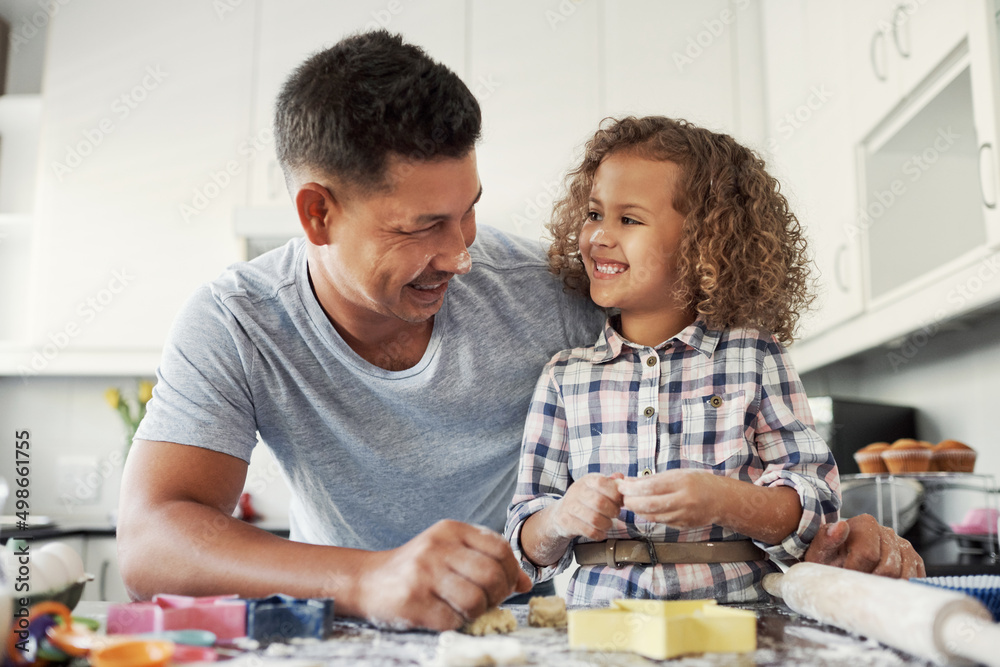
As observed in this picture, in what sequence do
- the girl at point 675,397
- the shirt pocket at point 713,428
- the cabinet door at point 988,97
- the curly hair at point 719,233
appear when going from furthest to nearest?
the cabinet door at point 988,97 < the curly hair at point 719,233 < the shirt pocket at point 713,428 < the girl at point 675,397

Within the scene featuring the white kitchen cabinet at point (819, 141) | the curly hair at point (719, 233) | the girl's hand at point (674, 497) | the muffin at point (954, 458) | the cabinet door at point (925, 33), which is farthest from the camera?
the white kitchen cabinet at point (819, 141)

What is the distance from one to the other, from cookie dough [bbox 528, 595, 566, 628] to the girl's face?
0.51 meters

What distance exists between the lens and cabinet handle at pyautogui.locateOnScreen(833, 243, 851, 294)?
2232 mm

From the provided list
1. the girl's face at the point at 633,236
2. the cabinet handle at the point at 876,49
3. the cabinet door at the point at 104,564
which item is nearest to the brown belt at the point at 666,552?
the girl's face at the point at 633,236

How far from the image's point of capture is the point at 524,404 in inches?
48.4

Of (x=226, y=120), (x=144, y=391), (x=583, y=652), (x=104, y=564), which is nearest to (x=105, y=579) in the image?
(x=104, y=564)

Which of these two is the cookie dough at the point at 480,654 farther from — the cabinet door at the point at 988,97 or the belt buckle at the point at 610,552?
the cabinet door at the point at 988,97

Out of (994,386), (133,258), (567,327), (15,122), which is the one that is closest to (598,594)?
(567,327)

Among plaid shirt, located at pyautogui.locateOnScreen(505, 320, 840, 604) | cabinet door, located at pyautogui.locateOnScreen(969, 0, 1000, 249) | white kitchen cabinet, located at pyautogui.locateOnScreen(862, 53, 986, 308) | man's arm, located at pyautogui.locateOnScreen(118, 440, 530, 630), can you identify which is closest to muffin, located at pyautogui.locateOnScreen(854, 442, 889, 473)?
white kitchen cabinet, located at pyautogui.locateOnScreen(862, 53, 986, 308)

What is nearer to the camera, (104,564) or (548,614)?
(548,614)

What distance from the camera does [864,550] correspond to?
0.89 metres

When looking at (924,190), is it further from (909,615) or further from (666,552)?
(909,615)

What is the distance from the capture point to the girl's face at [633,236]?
44.5 inches

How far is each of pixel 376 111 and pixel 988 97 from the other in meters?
1.13
